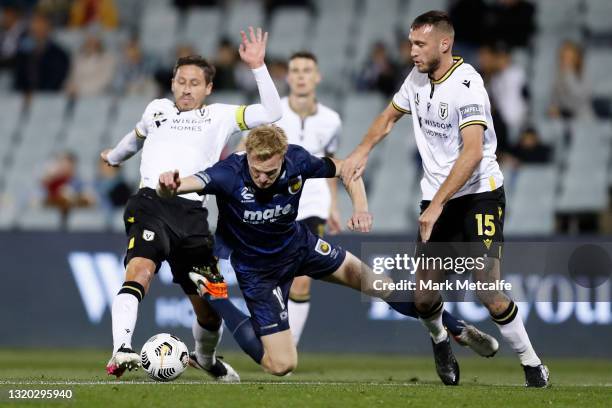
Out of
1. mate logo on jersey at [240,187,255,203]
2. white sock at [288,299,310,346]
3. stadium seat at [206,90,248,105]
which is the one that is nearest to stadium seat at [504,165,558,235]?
stadium seat at [206,90,248,105]

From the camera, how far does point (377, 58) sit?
17609 mm

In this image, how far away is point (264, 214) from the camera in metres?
8.99

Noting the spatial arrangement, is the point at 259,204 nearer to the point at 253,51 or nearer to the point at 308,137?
the point at 253,51

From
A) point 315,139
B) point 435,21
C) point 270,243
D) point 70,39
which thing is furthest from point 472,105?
point 70,39

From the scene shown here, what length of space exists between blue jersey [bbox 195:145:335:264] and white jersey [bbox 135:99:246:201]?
66 cm

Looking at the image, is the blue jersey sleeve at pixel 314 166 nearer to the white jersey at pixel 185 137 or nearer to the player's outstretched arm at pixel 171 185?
the white jersey at pixel 185 137

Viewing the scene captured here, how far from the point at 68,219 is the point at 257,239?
8352mm

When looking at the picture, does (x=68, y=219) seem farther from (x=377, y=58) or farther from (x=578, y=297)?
(x=578, y=297)

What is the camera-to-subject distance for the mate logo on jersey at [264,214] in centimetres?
898

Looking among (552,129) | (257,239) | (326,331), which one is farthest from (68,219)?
(257,239)

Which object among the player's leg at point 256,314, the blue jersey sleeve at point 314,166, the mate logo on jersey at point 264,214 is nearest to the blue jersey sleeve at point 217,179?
the mate logo on jersey at point 264,214

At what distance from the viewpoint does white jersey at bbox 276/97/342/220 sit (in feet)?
39.3

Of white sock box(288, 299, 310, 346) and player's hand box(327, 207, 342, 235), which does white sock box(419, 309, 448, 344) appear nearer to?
white sock box(288, 299, 310, 346)

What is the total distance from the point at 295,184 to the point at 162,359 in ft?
5.35
